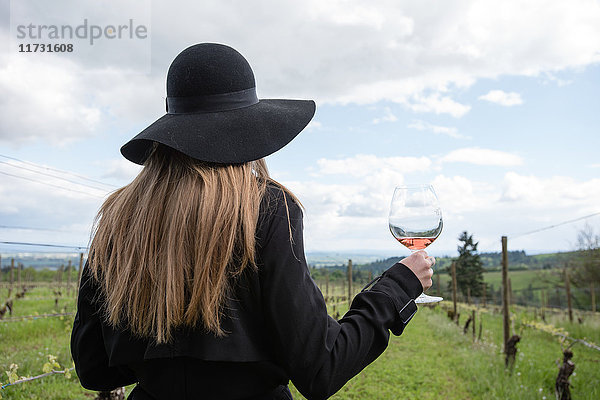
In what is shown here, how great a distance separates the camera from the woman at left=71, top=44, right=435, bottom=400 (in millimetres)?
1111

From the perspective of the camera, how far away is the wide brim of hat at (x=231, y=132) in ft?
3.84

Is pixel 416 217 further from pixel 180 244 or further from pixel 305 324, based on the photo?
pixel 180 244

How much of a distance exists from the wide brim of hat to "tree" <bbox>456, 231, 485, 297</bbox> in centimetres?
4088

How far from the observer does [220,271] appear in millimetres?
1097

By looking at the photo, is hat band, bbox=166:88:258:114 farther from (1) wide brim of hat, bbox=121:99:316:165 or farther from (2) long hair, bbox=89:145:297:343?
(2) long hair, bbox=89:145:297:343

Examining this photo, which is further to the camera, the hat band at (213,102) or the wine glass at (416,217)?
the wine glass at (416,217)

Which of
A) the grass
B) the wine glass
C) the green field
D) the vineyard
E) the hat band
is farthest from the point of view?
the grass

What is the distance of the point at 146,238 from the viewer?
115cm

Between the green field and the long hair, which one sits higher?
the long hair

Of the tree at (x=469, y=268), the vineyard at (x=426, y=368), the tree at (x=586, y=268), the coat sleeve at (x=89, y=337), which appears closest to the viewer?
the coat sleeve at (x=89, y=337)

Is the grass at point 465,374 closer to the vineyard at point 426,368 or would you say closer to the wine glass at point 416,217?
the vineyard at point 426,368

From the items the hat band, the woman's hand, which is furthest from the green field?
the woman's hand

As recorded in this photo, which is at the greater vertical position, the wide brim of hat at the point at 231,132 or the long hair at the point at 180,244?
the wide brim of hat at the point at 231,132

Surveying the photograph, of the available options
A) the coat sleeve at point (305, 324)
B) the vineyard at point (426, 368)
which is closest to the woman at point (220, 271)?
the coat sleeve at point (305, 324)
